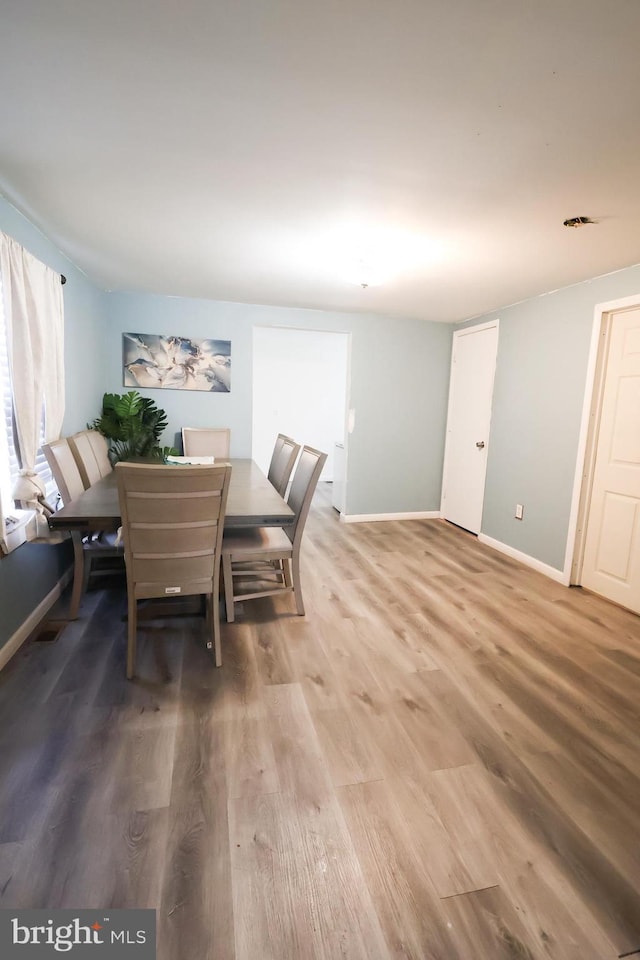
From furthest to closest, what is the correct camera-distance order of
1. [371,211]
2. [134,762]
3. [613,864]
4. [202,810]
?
[371,211], [134,762], [202,810], [613,864]

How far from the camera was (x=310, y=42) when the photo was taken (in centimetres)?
113

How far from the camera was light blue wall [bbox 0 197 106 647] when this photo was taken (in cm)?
210

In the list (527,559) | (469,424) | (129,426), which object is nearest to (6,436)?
(129,426)

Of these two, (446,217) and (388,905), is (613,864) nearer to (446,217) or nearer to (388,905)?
(388,905)

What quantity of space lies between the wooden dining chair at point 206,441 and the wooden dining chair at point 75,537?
52.9 inches

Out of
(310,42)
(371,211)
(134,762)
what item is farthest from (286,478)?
(310,42)

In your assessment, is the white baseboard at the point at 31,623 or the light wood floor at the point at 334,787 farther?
the white baseboard at the point at 31,623

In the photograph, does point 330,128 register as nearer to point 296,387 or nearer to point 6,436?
point 6,436

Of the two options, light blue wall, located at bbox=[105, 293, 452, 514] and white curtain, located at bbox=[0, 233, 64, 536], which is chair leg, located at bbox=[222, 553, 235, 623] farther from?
light blue wall, located at bbox=[105, 293, 452, 514]

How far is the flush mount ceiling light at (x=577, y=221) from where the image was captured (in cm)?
207

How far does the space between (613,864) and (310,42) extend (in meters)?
2.44

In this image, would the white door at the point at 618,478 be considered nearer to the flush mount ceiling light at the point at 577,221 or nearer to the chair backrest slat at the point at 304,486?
the flush mount ceiling light at the point at 577,221

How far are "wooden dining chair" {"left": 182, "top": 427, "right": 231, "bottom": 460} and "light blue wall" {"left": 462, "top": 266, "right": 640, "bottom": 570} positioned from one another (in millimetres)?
2557

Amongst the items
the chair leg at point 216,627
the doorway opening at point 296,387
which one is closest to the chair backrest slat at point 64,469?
the chair leg at point 216,627
